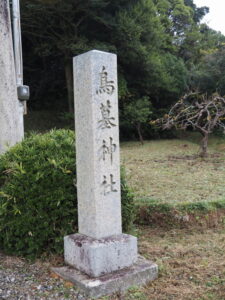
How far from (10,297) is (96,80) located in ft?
6.19

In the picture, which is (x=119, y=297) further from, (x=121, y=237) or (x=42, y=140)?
(x=42, y=140)

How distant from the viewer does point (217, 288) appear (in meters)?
2.70

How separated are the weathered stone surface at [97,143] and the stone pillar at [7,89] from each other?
2658 millimetres

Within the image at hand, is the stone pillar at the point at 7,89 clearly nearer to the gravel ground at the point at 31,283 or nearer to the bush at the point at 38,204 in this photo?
the bush at the point at 38,204

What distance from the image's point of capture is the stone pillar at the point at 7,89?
509 centimetres

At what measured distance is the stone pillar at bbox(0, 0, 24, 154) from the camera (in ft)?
16.7

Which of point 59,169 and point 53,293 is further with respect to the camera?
point 59,169

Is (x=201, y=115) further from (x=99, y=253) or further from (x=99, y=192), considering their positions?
(x=99, y=253)

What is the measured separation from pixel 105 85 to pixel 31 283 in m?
1.83

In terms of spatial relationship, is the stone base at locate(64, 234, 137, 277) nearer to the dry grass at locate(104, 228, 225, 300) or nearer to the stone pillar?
the dry grass at locate(104, 228, 225, 300)

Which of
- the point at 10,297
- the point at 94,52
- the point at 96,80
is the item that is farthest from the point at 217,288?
the point at 94,52

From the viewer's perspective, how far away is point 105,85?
2758 mm

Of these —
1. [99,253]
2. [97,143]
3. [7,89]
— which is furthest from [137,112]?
[99,253]

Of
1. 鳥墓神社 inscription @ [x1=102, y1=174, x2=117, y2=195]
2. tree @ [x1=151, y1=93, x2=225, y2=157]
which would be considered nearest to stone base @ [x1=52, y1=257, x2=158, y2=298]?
鳥墓神社 inscription @ [x1=102, y1=174, x2=117, y2=195]
